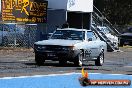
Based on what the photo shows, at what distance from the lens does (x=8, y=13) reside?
32438mm

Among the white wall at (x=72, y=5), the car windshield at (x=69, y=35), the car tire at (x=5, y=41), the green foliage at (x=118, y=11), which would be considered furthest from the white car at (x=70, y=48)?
the green foliage at (x=118, y=11)

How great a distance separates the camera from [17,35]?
3219 centimetres

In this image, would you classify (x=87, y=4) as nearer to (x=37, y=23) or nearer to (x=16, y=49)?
(x=37, y=23)

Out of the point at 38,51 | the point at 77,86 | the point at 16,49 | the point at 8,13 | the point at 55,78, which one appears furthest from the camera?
the point at 8,13

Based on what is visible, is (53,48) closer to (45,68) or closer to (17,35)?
(45,68)

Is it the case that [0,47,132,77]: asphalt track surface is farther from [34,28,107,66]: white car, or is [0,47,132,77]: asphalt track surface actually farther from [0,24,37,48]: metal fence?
[0,24,37,48]: metal fence

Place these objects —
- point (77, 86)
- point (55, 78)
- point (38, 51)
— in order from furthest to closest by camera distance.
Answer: point (38, 51) → point (55, 78) → point (77, 86)

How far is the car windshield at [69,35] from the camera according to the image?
2052 centimetres

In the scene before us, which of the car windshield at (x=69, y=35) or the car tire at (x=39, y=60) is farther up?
the car windshield at (x=69, y=35)

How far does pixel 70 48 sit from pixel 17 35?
43.9ft

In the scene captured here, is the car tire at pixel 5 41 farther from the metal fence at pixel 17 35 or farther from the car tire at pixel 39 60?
the car tire at pixel 39 60

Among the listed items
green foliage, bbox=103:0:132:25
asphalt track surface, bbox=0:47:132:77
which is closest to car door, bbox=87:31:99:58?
asphalt track surface, bbox=0:47:132:77

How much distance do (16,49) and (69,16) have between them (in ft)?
32.4

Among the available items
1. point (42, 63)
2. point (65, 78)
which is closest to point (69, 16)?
point (42, 63)
